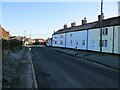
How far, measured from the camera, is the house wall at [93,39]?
157 ft

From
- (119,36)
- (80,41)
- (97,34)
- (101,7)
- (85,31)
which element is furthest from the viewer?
(80,41)

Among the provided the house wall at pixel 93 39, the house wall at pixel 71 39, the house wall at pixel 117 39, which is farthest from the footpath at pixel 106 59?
the house wall at pixel 71 39

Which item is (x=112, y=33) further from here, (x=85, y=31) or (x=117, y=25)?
(x=85, y=31)

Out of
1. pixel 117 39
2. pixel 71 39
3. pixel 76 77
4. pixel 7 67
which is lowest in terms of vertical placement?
pixel 76 77

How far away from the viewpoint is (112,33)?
4138cm

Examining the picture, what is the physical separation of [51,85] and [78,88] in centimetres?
165

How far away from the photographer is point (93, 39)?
5000 centimetres

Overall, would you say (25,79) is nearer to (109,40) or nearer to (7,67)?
(7,67)

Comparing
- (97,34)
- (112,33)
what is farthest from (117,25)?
(97,34)

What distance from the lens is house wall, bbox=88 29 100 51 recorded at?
47812 mm

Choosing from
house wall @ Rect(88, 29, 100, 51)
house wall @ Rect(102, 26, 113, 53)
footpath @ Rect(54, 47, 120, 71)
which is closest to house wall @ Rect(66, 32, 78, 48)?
house wall @ Rect(88, 29, 100, 51)

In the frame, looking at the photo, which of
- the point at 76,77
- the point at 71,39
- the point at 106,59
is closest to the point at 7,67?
the point at 76,77

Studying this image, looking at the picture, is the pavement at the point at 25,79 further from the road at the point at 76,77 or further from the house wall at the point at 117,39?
the house wall at the point at 117,39

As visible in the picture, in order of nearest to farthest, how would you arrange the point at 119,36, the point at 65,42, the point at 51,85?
the point at 51,85 → the point at 119,36 → the point at 65,42
